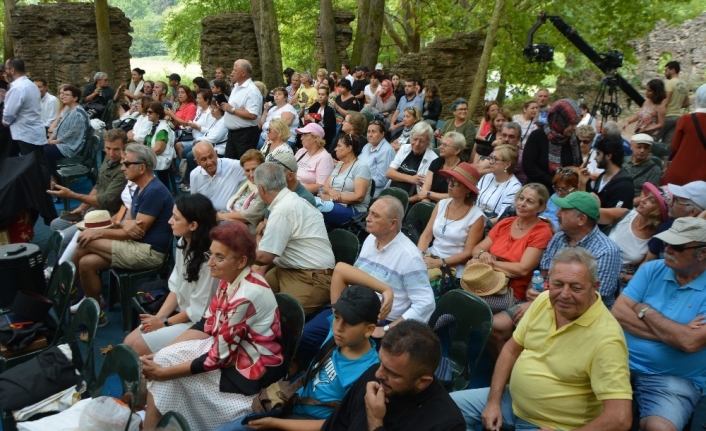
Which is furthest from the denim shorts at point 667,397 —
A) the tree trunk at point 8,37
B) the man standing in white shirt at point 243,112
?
the tree trunk at point 8,37


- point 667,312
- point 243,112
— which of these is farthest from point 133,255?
point 667,312

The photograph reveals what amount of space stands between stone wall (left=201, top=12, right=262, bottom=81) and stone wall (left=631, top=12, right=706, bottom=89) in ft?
35.1

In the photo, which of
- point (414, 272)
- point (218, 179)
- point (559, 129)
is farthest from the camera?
point (218, 179)

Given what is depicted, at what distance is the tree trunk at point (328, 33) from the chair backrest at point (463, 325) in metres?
12.3

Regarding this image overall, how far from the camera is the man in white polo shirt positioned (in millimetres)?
5902

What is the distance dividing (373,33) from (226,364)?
12.3 metres

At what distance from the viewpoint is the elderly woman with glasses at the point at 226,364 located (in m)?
3.27

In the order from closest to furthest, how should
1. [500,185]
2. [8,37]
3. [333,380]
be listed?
[333,380] → [500,185] → [8,37]

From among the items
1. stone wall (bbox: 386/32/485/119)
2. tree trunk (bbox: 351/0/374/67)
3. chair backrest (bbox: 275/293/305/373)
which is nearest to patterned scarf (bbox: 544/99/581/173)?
chair backrest (bbox: 275/293/305/373)

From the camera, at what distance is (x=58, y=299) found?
432 cm

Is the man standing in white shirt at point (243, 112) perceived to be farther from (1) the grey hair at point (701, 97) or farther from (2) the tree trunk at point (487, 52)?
(1) the grey hair at point (701, 97)

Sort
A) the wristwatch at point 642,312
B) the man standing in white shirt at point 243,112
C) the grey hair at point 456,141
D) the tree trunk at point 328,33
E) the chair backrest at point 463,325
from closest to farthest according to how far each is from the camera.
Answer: the wristwatch at point 642,312, the chair backrest at point 463,325, the grey hair at point 456,141, the man standing in white shirt at point 243,112, the tree trunk at point 328,33

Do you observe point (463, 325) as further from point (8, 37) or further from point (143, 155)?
point (8, 37)

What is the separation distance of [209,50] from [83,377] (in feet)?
43.8
